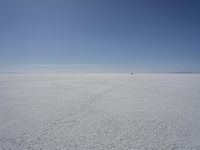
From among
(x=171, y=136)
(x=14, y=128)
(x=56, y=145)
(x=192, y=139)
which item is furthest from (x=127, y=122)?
(x=14, y=128)

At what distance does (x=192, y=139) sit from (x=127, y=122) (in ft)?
3.83

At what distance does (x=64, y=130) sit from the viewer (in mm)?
2928

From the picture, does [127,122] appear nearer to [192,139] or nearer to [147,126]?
[147,126]

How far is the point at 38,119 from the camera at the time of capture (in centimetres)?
357

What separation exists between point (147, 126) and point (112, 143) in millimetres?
986

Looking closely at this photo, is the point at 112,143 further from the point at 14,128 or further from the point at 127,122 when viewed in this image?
the point at 14,128

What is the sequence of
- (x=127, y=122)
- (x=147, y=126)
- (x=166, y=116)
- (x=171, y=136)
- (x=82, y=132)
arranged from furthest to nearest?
(x=166, y=116)
(x=127, y=122)
(x=147, y=126)
(x=82, y=132)
(x=171, y=136)

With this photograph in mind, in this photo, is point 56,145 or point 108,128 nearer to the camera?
point 56,145

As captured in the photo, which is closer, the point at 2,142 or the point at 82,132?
the point at 2,142

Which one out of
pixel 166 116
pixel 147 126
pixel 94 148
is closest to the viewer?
pixel 94 148

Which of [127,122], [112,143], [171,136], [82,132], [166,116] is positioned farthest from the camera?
[166,116]

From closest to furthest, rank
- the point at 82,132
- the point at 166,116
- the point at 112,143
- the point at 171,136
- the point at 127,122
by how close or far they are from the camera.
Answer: the point at 112,143, the point at 171,136, the point at 82,132, the point at 127,122, the point at 166,116

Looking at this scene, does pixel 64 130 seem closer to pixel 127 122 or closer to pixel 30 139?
pixel 30 139

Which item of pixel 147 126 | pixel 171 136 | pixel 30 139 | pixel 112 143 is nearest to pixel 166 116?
pixel 147 126
